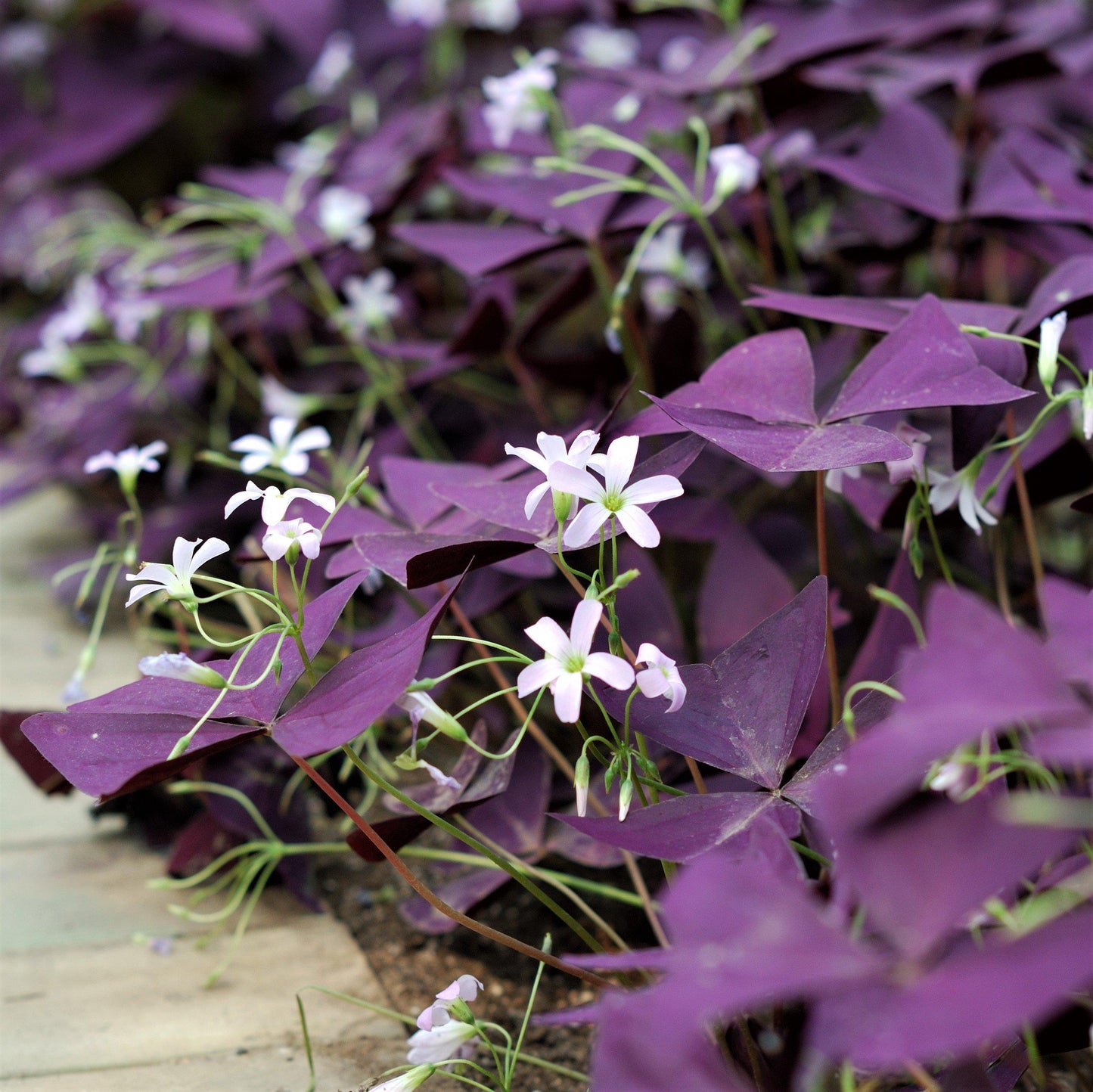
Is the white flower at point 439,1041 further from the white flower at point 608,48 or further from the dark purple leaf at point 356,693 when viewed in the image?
the white flower at point 608,48

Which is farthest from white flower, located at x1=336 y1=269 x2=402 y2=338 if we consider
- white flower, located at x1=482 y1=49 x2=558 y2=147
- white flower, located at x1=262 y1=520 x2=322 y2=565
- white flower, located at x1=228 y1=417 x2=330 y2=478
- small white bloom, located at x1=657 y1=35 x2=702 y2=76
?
white flower, located at x1=262 y1=520 x2=322 y2=565

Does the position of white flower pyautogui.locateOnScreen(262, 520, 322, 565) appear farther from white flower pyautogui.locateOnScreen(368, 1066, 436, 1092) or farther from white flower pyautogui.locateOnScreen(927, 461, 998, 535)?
white flower pyautogui.locateOnScreen(927, 461, 998, 535)

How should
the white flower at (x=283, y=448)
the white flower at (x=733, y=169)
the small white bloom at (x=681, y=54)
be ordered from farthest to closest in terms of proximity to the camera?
the small white bloom at (x=681, y=54) → the white flower at (x=733, y=169) → the white flower at (x=283, y=448)

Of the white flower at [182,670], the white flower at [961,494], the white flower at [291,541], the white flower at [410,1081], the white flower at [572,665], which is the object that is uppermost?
the white flower at [291,541]

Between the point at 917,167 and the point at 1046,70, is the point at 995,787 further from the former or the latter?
the point at 1046,70

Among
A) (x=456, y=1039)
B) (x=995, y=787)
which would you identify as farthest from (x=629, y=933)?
(x=995, y=787)

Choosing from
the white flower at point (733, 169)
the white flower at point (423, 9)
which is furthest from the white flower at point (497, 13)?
the white flower at point (733, 169)

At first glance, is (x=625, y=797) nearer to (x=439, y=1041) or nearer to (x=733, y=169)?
(x=439, y=1041)
